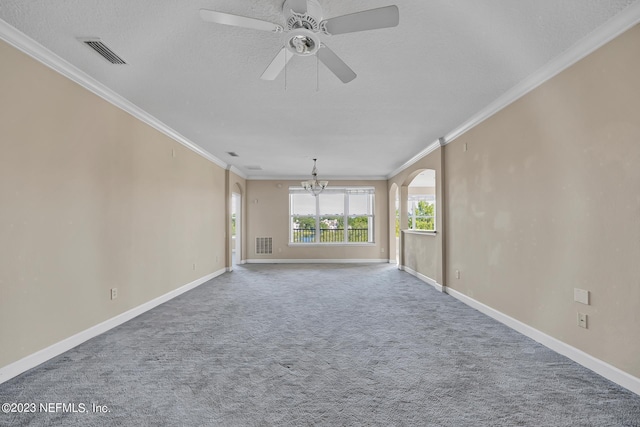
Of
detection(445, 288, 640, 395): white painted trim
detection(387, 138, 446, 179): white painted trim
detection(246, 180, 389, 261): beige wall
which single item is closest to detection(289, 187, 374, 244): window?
detection(246, 180, 389, 261): beige wall

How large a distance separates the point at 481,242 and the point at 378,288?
1.99 m

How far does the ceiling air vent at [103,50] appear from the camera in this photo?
2312 millimetres

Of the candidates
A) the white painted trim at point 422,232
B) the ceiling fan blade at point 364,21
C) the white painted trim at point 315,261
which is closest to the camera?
the ceiling fan blade at point 364,21

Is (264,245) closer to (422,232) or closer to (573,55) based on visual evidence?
(422,232)

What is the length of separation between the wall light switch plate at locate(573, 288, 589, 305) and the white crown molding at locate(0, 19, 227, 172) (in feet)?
15.1

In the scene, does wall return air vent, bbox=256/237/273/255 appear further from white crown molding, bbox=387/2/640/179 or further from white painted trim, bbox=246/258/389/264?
white crown molding, bbox=387/2/640/179

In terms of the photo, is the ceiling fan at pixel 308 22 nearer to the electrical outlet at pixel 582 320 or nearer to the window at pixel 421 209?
the electrical outlet at pixel 582 320

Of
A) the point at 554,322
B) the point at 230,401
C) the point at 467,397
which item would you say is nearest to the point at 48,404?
the point at 230,401

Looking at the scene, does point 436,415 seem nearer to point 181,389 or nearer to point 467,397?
point 467,397

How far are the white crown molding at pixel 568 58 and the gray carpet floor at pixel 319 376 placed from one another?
7.87ft

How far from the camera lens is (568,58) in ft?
8.09

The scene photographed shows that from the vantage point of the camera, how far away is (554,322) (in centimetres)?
269

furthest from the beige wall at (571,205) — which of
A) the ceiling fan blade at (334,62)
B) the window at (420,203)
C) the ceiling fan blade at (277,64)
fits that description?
the window at (420,203)

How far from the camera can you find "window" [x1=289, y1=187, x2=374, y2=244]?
365 inches
